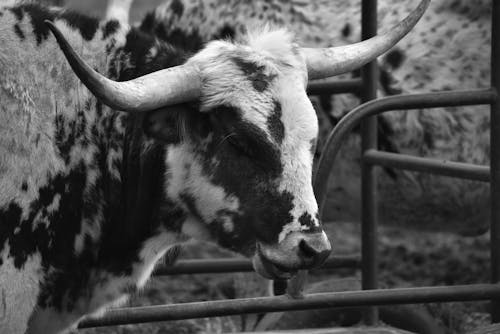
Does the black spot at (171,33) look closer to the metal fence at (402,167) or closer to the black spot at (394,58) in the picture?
the black spot at (394,58)

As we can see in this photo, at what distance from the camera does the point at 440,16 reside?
588cm

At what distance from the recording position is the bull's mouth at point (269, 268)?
354 centimetres

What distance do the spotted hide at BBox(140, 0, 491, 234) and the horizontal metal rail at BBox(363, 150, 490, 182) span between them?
0.98m

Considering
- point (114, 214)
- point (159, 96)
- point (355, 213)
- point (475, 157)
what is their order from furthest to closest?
point (355, 213), point (475, 157), point (114, 214), point (159, 96)

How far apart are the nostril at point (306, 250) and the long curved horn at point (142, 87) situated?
558 mm

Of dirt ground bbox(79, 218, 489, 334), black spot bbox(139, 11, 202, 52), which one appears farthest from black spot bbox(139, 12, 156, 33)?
dirt ground bbox(79, 218, 489, 334)

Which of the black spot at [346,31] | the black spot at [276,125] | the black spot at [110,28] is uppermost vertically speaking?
the black spot at [110,28]

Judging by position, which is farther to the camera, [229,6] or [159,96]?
[229,6]

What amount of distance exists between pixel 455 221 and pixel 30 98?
118 inches

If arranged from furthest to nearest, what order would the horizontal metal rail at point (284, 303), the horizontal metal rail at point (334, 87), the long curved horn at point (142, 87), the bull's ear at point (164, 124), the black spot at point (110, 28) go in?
the horizontal metal rail at point (334, 87) → the horizontal metal rail at point (284, 303) → the black spot at point (110, 28) → the bull's ear at point (164, 124) → the long curved horn at point (142, 87)

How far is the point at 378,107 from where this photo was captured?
169 inches

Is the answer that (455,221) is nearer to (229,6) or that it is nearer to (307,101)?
(229,6)

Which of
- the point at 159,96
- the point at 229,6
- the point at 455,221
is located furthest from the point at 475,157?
the point at 159,96

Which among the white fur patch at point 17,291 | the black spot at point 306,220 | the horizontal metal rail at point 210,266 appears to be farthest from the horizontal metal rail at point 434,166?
the white fur patch at point 17,291
